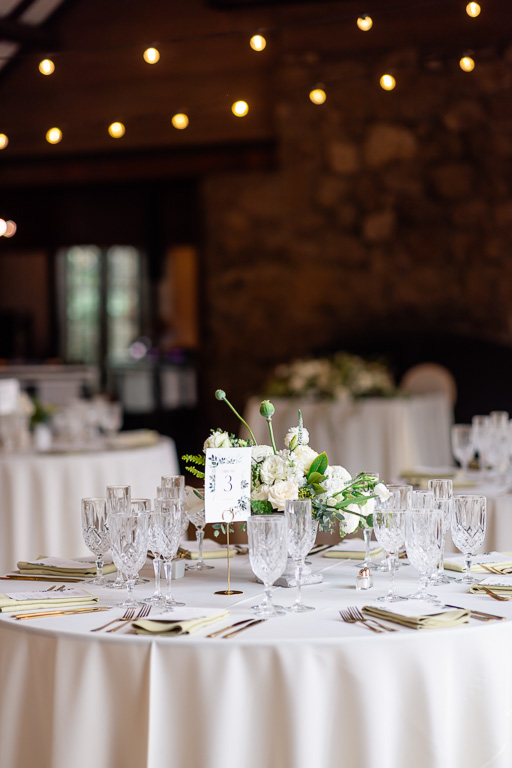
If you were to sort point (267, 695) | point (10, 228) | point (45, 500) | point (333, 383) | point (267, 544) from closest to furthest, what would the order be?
point (267, 695) < point (267, 544) < point (45, 500) < point (333, 383) < point (10, 228)

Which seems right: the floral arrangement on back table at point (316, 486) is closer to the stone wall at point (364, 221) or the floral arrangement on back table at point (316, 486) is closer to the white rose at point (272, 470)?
the white rose at point (272, 470)

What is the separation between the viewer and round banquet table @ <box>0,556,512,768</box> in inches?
74.5

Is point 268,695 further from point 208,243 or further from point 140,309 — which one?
point 140,309

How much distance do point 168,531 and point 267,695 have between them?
16.7 inches

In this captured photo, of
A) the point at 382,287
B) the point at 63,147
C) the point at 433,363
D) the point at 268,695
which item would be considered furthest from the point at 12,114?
the point at 268,695

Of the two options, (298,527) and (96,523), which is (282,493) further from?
(96,523)

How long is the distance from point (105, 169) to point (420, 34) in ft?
11.3

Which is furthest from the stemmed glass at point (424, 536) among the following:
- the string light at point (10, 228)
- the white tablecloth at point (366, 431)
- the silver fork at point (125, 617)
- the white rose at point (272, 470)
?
the string light at point (10, 228)

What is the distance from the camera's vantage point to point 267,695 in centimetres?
191

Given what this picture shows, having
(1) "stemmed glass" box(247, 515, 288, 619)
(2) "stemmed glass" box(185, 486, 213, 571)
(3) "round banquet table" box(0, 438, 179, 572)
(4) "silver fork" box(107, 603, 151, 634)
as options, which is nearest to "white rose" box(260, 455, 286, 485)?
(2) "stemmed glass" box(185, 486, 213, 571)

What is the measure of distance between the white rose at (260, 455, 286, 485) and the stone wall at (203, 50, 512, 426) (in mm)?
6959

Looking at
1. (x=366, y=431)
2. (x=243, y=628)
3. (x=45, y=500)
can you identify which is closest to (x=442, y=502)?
(x=243, y=628)

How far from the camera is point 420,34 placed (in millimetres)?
8969

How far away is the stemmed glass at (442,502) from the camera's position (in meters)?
2.32
